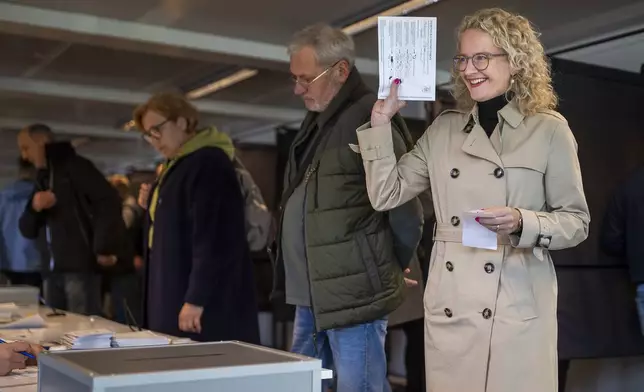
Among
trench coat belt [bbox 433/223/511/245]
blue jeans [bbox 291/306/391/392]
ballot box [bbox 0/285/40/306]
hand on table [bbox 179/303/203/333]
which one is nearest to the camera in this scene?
trench coat belt [bbox 433/223/511/245]

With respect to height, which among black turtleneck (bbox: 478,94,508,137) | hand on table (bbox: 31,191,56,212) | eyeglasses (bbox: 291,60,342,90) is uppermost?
eyeglasses (bbox: 291,60,342,90)

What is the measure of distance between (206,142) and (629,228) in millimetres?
1884

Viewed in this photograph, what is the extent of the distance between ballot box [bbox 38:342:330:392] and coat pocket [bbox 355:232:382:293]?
A: 3.27 ft

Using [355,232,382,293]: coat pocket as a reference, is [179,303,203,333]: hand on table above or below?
below

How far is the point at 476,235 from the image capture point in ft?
5.65

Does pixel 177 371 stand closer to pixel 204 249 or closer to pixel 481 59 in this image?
pixel 481 59

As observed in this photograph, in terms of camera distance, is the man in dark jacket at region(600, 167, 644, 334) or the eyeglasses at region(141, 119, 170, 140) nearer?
the eyeglasses at region(141, 119, 170, 140)

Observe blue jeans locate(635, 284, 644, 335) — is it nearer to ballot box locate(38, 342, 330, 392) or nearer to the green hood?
the green hood

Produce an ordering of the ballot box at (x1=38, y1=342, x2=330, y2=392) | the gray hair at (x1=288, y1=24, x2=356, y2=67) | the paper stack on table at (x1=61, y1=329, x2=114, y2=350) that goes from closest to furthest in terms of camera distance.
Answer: the ballot box at (x1=38, y1=342, x2=330, y2=392), the paper stack on table at (x1=61, y1=329, x2=114, y2=350), the gray hair at (x1=288, y1=24, x2=356, y2=67)

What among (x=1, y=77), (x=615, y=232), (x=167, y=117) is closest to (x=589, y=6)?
(x=615, y=232)

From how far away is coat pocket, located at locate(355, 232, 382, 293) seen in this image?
222 centimetres

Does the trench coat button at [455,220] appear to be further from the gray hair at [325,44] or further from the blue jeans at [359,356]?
the gray hair at [325,44]

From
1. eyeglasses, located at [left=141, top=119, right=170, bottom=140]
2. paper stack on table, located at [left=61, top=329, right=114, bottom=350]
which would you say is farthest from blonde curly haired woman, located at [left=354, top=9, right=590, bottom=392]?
eyeglasses, located at [left=141, top=119, right=170, bottom=140]

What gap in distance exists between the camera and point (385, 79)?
192cm
